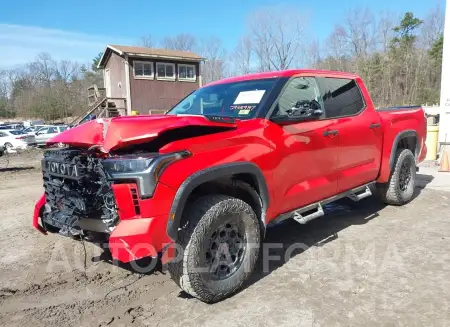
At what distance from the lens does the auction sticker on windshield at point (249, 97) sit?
3.83m

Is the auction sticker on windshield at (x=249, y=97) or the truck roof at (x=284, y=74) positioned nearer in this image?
the auction sticker on windshield at (x=249, y=97)

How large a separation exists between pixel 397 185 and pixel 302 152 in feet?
8.74

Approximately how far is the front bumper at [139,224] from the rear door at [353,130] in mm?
2378

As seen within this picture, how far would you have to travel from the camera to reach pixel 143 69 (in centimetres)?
2833

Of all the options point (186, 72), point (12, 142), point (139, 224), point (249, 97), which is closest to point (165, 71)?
point (186, 72)

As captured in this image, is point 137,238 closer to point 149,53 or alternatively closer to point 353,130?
point 353,130

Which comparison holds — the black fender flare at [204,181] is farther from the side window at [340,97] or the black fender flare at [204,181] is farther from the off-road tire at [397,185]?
the off-road tire at [397,185]

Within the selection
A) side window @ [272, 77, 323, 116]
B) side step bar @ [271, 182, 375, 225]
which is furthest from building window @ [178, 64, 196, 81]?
side window @ [272, 77, 323, 116]

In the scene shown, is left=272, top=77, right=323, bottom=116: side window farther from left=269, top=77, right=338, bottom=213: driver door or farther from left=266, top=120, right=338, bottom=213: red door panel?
left=266, top=120, right=338, bottom=213: red door panel

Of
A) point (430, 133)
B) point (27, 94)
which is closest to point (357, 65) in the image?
point (430, 133)

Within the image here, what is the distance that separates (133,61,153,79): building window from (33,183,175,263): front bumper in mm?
26476

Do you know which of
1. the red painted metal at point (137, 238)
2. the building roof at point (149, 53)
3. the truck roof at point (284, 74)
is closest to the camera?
the red painted metal at point (137, 238)

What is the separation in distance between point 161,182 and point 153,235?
38cm

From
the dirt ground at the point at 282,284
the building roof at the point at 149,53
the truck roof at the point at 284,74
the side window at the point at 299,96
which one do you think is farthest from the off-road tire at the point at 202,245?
the building roof at the point at 149,53
